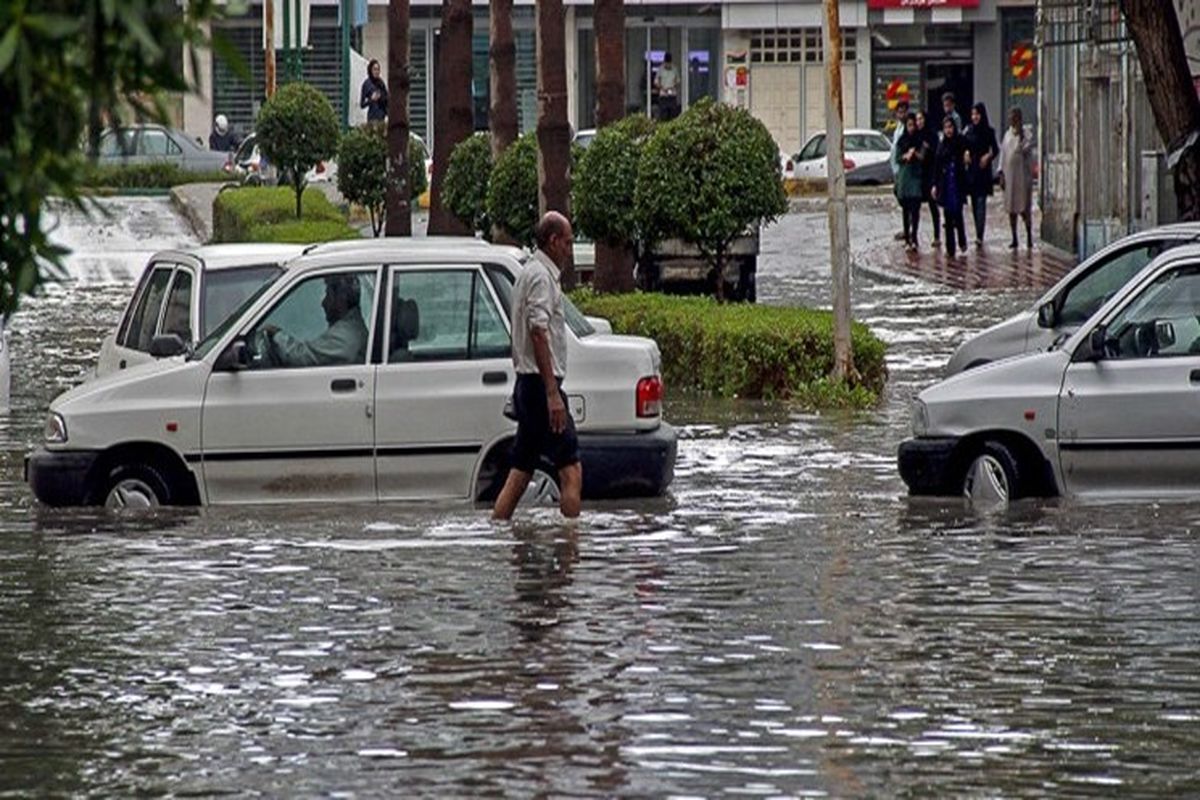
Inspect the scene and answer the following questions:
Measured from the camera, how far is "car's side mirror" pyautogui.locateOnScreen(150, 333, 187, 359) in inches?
642

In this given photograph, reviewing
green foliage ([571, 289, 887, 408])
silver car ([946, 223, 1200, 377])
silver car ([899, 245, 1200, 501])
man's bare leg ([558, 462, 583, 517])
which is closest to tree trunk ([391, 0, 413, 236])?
green foliage ([571, 289, 887, 408])

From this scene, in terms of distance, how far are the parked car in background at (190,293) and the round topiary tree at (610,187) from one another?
339 inches

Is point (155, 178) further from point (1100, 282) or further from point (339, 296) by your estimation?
point (339, 296)

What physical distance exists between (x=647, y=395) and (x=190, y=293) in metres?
3.31

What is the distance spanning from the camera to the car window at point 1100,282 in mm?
19078

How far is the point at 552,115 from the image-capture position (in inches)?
1107

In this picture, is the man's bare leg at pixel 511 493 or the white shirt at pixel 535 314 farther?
the man's bare leg at pixel 511 493

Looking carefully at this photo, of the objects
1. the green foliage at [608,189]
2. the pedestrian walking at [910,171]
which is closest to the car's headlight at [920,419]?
the green foliage at [608,189]

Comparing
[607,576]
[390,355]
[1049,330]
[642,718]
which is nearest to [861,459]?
[1049,330]

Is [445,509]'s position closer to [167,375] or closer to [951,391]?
[167,375]

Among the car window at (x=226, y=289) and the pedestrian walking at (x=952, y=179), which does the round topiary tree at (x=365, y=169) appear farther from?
the car window at (x=226, y=289)

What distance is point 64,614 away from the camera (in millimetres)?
12625

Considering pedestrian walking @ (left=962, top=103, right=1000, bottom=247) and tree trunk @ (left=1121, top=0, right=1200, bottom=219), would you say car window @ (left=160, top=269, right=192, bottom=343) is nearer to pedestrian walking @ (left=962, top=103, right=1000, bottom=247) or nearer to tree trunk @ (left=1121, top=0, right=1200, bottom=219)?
tree trunk @ (left=1121, top=0, right=1200, bottom=219)

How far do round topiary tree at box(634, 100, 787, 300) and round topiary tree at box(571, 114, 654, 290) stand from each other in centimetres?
79
